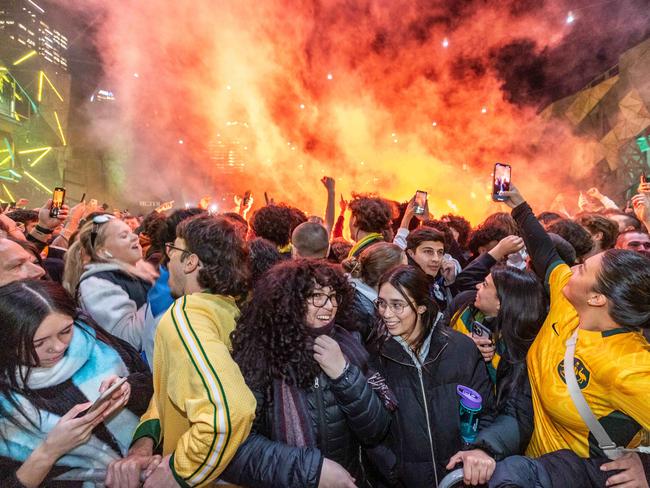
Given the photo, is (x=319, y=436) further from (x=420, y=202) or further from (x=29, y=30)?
(x=29, y=30)

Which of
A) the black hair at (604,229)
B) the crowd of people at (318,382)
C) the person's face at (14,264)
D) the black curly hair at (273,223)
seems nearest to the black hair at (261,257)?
the crowd of people at (318,382)

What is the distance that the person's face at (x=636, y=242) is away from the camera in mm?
3625

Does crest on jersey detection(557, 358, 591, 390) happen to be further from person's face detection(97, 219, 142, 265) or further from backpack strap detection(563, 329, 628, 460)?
person's face detection(97, 219, 142, 265)

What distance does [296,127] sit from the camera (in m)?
16.6

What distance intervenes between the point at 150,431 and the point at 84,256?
166 centimetres

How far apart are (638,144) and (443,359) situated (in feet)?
56.7

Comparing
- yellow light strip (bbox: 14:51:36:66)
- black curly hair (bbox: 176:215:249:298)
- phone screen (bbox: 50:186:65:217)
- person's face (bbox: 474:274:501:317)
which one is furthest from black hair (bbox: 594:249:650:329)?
yellow light strip (bbox: 14:51:36:66)

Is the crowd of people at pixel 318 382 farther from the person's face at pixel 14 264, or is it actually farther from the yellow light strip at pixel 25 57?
the yellow light strip at pixel 25 57

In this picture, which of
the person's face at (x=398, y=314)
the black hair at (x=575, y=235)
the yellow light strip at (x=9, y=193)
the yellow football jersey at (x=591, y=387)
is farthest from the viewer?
the yellow light strip at (x=9, y=193)

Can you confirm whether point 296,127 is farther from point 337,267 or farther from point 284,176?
point 337,267

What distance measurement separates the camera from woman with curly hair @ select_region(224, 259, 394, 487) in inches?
59.9

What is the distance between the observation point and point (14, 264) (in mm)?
2289

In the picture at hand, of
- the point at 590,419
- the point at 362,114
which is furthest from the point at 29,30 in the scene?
the point at 590,419

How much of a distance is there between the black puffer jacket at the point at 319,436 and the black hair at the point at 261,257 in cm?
107
